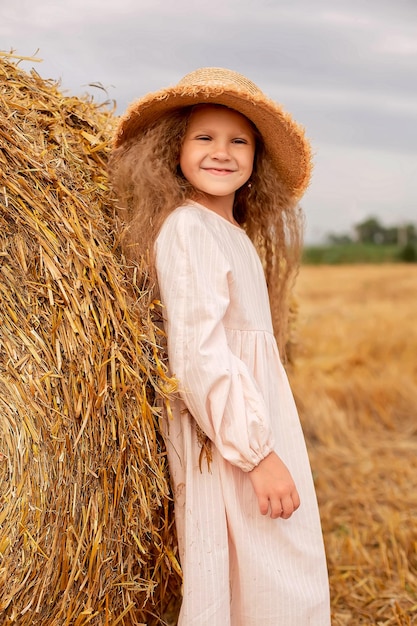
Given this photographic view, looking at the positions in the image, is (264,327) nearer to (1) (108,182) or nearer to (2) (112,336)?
(2) (112,336)

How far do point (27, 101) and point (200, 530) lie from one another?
112 cm

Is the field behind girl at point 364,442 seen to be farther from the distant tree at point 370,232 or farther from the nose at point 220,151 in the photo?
the distant tree at point 370,232

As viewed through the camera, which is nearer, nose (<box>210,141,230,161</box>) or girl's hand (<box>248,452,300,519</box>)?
girl's hand (<box>248,452,300,519</box>)

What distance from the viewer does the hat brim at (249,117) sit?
1.89 m

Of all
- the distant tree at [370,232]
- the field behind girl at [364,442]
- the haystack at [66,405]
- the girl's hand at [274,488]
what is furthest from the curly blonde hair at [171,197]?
the distant tree at [370,232]

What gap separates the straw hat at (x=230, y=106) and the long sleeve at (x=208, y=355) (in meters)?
0.31

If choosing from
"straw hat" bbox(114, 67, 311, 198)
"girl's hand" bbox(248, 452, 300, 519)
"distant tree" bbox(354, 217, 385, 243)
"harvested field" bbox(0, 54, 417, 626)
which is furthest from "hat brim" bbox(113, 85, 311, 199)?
"distant tree" bbox(354, 217, 385, 243)

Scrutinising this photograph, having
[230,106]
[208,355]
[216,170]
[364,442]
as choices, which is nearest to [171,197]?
[216,170]

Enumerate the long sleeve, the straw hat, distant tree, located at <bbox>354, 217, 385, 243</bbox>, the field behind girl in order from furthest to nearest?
distant tree, located at <bbox>354, 217, 385, 243</bbox>
the field behind girl
the straw hat
the long sleeve

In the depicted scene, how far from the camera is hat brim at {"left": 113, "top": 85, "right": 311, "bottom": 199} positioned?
1887 millimetres

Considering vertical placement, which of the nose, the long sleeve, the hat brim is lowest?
the long sleeve

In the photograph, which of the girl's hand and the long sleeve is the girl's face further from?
the girl's hand

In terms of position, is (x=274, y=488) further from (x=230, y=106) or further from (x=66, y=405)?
(x=230, y=106)

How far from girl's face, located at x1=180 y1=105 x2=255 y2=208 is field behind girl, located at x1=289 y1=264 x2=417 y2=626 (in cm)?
94
